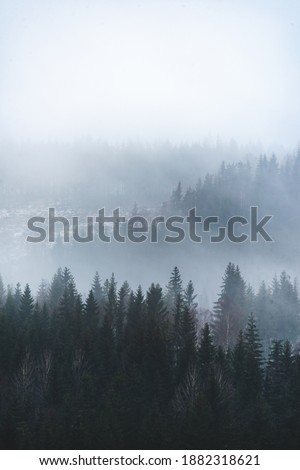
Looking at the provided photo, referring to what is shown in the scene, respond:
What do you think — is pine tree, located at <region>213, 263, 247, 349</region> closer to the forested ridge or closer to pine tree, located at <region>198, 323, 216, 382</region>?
the forested ridge

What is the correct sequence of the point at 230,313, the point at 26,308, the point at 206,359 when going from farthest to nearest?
the point at 230,313
the point at 26,308
the point at 206,359

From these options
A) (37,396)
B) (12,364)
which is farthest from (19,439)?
(12,364)

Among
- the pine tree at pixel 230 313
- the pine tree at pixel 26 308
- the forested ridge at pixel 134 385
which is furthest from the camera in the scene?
the pine tree at pixel 230 313

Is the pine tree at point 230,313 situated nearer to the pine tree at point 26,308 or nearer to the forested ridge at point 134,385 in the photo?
the forested ridge at point 134,385

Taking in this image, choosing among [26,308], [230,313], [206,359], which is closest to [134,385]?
[206,359]

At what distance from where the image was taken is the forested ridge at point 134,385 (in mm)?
45406

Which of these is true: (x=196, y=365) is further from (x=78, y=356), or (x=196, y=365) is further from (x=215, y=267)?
(x=215, y=267)

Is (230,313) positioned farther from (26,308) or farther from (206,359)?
(26,308)

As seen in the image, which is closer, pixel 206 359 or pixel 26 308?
pixel 206 359

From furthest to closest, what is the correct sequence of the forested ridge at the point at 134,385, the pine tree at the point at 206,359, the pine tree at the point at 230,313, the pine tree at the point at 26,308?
the pine tree at the point at 230,313 → the pine tree at the point at 26,308 → the pine tree at the point at 206,359 → the forested ridge at the point at 134,385

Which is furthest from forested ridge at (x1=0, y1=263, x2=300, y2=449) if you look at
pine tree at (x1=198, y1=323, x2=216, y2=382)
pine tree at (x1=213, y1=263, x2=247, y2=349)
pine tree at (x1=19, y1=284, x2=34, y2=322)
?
pine tree at (x1=213, y1=263, x2=247, y2=349)

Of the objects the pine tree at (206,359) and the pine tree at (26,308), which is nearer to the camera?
the pine tree at (206,359)

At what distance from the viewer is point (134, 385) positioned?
54.2 meters

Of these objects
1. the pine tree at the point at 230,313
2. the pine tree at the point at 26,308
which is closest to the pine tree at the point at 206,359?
the pine tree at the point at 230,313
